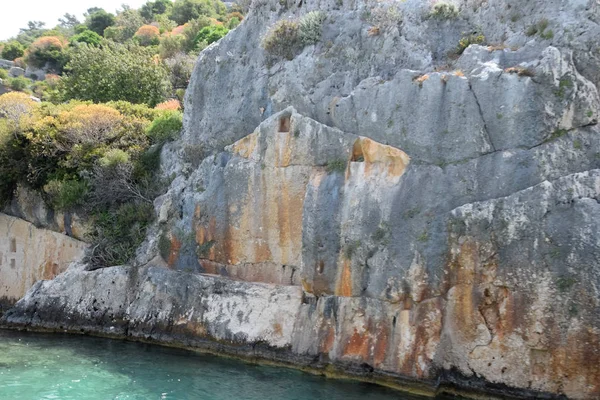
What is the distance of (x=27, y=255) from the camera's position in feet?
59.4

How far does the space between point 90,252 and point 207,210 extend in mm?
4262

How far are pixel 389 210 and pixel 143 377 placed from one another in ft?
21.6

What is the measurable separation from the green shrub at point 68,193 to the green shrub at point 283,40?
7457mm

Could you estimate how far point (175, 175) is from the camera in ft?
54.7

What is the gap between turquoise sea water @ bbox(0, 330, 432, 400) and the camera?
1108cm

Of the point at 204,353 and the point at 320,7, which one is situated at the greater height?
the point at 320,7

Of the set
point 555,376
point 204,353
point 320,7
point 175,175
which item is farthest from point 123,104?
point 555,376

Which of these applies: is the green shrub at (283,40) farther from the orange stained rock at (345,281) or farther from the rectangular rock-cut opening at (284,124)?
the orange stained rock at (345,281)

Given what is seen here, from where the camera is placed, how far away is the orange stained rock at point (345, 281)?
12.2 meters

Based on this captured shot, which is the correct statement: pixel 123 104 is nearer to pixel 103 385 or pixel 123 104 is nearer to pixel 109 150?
pixel 109 150

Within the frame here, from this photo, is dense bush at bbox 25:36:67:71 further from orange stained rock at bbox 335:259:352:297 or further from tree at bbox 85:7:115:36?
orange stained rock at bbox 335:259:352:297

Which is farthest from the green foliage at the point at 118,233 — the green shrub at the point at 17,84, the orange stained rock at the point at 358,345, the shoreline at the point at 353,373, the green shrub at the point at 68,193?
the green shrub at the point at 17,84

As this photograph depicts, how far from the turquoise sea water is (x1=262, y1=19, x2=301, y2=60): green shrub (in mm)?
8184

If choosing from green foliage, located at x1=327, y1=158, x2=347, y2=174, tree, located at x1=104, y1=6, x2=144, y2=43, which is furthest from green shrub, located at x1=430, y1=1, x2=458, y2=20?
tree, located at x1=104, y1=6, x2=144, y2=43
